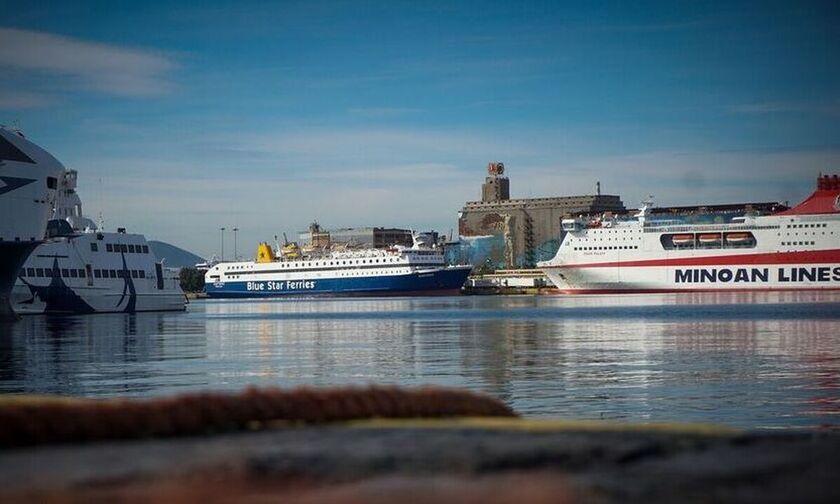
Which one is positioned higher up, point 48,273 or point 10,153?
point 10,153

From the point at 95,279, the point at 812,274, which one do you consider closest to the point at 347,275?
the point at 812,274

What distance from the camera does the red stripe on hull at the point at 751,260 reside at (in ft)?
327

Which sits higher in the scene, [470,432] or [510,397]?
[470,432]

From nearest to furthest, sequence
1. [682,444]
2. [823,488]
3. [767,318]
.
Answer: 1. [823,488]
2. [682,444]
3. [767,318]

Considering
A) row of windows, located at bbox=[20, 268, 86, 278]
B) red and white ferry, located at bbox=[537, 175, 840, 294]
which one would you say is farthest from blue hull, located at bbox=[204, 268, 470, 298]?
row of windows, located at bbox=[20, 268, 86, 278]

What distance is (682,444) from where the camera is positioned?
2.55 metres

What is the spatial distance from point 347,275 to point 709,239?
134 ft

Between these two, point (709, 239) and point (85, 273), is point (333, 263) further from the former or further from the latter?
point (85, 273)

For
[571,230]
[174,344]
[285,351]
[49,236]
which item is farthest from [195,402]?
[571,230]

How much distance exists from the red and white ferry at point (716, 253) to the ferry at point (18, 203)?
6200cm

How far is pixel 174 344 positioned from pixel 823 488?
29.7 meters

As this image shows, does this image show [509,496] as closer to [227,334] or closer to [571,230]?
[227,334]

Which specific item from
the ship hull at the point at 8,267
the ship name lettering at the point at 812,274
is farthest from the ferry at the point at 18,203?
the ship name lettering at the point at 812,274

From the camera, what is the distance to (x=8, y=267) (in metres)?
46.2
